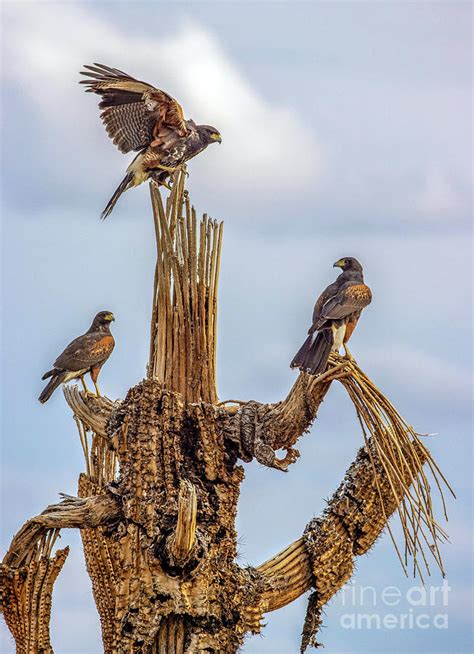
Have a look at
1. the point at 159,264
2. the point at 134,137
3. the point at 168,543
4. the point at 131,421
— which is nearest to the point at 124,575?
the point at 168,543

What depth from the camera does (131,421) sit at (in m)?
9.59

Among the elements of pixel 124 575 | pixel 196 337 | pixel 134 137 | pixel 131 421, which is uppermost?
pixel 134 137

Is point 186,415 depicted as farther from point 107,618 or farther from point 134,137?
point 134,137

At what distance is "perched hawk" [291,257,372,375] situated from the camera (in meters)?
9.07

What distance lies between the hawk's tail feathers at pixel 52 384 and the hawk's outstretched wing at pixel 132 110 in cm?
246

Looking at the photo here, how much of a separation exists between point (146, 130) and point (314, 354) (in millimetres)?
4625

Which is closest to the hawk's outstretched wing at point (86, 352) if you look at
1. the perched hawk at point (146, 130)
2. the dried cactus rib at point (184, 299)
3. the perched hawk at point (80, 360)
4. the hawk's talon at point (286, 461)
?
the perched hawk at point (80, 360)

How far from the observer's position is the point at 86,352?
12.7 meters

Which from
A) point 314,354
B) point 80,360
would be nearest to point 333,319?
point 314,354

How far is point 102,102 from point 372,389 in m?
5.21

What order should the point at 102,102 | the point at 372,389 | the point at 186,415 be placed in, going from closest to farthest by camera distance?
the point at 372,389 < the point at 186,415 < the point at 102,102

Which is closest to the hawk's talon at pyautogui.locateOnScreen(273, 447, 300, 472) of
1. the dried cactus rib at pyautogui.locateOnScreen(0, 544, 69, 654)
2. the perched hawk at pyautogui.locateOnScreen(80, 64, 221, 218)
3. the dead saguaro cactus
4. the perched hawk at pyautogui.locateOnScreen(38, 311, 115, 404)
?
the dead saguaro cactus

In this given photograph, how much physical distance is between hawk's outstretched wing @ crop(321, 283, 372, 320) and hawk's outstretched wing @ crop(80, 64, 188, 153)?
3.65m

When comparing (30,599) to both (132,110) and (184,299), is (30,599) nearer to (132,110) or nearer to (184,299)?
(184,299)
